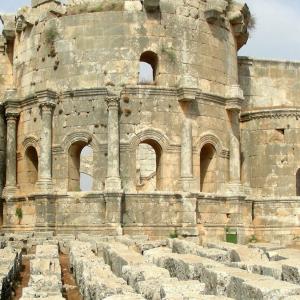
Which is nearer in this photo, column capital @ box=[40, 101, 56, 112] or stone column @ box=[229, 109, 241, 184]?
column capital @ box=[40, 101, 56, 112]

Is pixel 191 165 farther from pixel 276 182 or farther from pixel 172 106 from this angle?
pixel 276 182

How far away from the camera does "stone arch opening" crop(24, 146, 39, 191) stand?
21.6 meters

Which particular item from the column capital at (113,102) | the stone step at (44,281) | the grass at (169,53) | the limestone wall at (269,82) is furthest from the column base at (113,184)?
the stone step at (44,281)

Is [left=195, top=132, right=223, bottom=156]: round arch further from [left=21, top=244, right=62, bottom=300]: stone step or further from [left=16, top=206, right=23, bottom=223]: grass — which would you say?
[left=21, top=244, right=62, bottom=300]: stone step

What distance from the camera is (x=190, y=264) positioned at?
854 cm

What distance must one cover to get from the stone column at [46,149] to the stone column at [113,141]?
1883 millimetres

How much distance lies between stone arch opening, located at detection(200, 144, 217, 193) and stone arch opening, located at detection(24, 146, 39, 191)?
540 cm

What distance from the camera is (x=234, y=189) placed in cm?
2134

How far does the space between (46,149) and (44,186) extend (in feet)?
3.78

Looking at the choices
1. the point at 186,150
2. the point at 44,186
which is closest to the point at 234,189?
the point at 186,150

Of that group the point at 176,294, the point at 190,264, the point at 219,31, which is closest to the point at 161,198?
the point at 219,31

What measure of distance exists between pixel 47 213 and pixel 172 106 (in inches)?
197

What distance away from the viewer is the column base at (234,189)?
69.7 feet

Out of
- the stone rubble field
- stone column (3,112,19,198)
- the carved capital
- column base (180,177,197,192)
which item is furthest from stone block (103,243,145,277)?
stone column (3,112,19,198)
